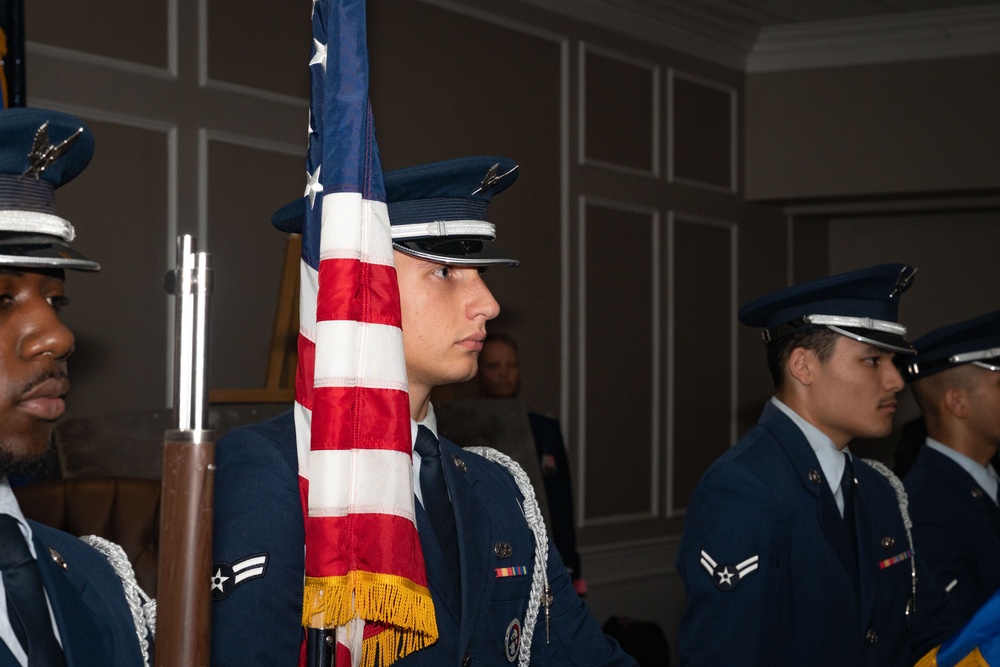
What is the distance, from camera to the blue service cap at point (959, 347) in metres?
2.90

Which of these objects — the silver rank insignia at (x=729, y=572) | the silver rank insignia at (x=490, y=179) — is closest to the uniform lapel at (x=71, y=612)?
the silver rank insignia at (x=490, y=179)

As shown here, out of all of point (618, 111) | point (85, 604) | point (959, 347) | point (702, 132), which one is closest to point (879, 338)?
point (959, 347)

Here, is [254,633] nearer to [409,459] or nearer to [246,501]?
[246,501]

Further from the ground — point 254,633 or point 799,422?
point 799,422

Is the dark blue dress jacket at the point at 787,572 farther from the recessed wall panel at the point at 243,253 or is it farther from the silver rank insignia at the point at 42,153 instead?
the recessed wall panel at the point at 243,253

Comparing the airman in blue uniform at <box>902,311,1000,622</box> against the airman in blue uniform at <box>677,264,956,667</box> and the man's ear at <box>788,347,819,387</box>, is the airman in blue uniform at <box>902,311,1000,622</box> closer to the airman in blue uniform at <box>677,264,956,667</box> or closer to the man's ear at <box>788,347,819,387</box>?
the airman in blue uniform at <box>677,264,956,667</box>

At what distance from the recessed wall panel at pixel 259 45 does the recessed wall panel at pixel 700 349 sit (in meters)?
2.72

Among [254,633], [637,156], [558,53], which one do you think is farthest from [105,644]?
[637,156]

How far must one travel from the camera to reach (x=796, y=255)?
24.9 feet

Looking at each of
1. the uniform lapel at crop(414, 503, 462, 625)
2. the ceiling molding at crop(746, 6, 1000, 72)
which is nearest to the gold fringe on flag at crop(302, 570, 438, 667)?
the uniform lapel at crop(414, 503, 462, 625)

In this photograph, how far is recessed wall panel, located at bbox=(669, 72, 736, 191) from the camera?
662 cm

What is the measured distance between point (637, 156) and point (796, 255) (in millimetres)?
1734

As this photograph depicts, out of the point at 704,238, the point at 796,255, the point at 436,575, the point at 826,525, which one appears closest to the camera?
the point at 436,575

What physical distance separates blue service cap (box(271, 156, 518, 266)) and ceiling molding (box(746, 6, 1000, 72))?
18.1 feet
